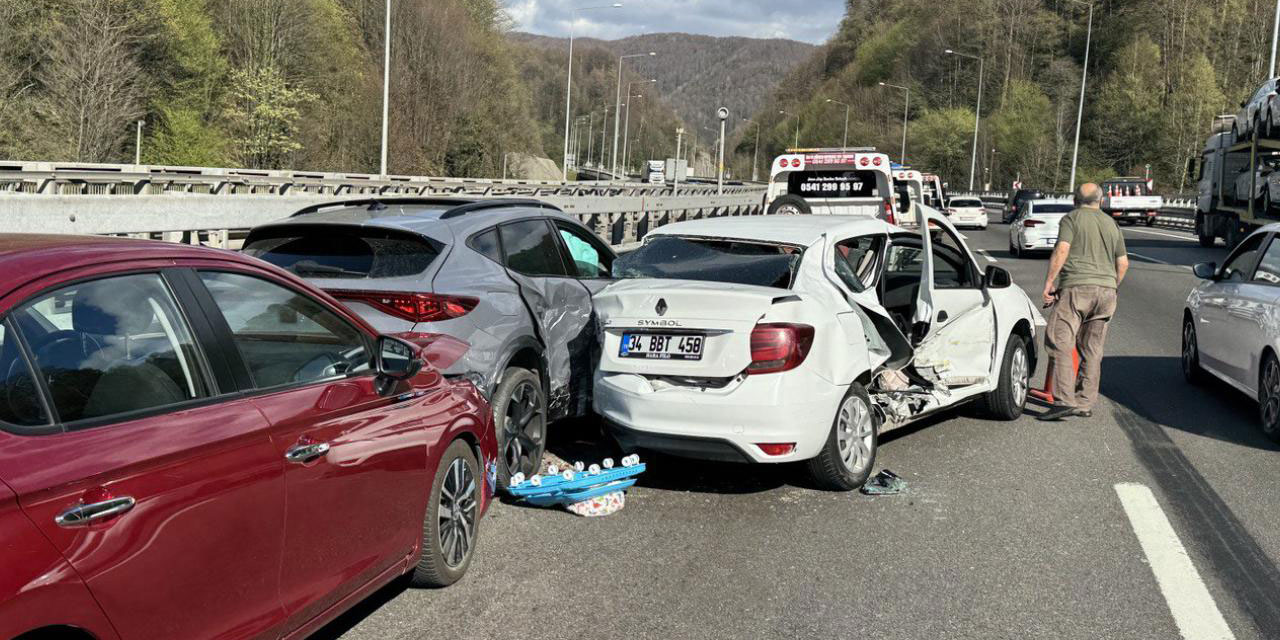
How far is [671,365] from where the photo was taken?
645 centimetres

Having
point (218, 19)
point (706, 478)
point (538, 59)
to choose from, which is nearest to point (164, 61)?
point (218, 19)

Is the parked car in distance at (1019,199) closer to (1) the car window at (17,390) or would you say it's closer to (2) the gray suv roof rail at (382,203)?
(2) the gray suv roof rail at (382,203)

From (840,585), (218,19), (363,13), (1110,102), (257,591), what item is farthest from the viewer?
(1110,102)

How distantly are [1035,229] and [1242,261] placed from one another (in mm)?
19662

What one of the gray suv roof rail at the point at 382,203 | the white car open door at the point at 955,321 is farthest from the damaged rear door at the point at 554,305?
the white car open door at the point at 955,321

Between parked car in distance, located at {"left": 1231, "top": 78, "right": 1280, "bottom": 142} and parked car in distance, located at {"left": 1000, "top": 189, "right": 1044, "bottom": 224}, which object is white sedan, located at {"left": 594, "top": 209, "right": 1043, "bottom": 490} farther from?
parked car in distance, located at {"left": 1000, "top": 189, "right": 1044, "bottom": 224}

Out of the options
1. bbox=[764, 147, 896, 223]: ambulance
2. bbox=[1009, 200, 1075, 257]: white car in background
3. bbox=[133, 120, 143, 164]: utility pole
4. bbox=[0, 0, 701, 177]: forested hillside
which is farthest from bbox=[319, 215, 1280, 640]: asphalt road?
bbox=[133, 120, 143, 164]: utility pole

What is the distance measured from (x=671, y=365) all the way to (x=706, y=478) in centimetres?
94

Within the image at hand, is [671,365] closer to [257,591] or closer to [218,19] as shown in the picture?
[257,591]

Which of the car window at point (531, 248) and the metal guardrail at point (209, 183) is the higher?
the car window at point (531, 248)

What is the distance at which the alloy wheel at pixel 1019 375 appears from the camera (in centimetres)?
885

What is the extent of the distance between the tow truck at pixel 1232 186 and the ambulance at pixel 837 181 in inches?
425

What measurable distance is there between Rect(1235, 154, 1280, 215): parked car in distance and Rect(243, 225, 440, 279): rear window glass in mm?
25063

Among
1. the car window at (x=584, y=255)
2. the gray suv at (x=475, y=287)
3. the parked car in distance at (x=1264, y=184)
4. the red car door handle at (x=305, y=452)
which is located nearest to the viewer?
the red car door handle at (x=305, y=452)
